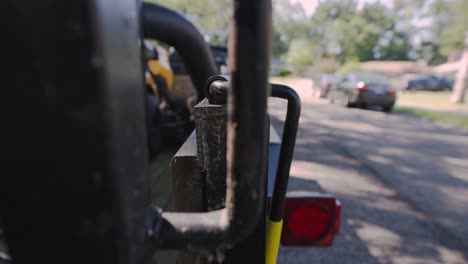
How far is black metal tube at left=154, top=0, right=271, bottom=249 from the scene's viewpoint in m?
0.43

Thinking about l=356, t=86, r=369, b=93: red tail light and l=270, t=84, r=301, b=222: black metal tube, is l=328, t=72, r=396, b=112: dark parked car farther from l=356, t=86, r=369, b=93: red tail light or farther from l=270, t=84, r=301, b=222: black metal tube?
l=270, t=84, r=301, b=222: black metal tube

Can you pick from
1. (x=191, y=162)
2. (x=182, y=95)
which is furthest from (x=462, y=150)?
(x=191, y=162)

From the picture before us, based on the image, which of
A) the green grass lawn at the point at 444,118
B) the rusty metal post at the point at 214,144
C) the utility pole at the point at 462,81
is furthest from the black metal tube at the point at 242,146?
the utility pole at the point at 462,81

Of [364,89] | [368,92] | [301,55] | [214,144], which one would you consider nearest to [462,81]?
[368,92]

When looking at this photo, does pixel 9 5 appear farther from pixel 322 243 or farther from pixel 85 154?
pixel 322 243

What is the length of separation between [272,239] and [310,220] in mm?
590

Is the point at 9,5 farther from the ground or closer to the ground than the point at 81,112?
farther from the ground

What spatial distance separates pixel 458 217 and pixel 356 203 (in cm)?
121

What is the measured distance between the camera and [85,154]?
38 cm

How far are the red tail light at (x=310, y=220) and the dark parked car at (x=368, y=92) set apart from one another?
42.4ft

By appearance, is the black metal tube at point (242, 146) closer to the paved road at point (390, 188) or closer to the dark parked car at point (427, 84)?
the paved road at point (390, 188)

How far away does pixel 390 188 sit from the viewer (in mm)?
4410

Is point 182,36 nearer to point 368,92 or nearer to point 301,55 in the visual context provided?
point 368,92

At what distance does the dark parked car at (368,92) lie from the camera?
42.2 feet
